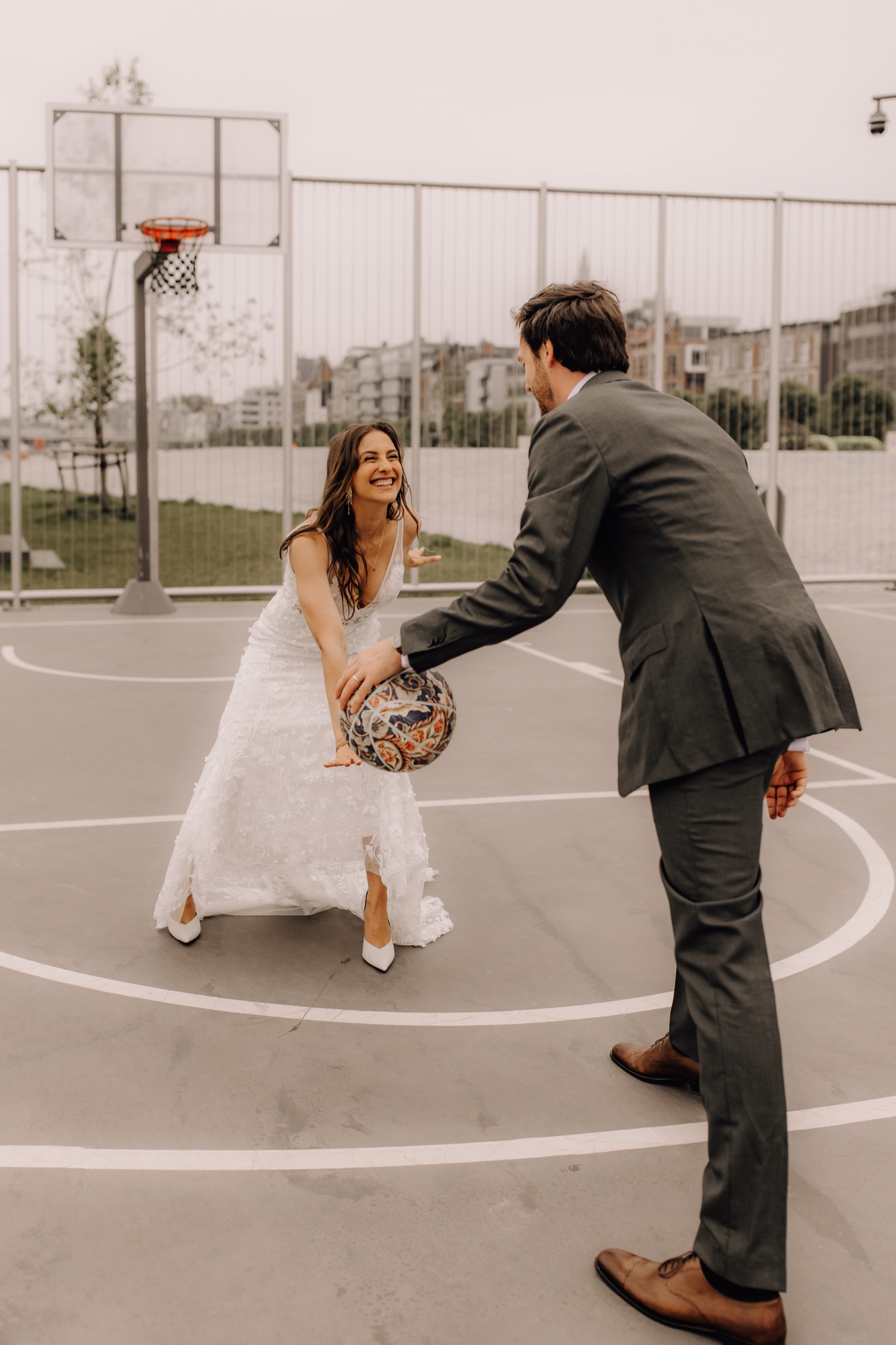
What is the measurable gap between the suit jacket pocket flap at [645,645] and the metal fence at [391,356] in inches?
441

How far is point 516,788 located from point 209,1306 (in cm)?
380

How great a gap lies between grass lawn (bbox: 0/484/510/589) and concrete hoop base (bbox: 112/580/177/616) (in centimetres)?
98

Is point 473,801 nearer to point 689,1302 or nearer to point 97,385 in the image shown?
point 689,1302

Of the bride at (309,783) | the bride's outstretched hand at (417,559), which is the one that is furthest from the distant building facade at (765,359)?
the bride at (309,783)

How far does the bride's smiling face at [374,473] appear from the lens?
3578 millimetres

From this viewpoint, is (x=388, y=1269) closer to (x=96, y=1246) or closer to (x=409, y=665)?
(x=96, y=1246)

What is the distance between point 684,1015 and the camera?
2904 millimetres

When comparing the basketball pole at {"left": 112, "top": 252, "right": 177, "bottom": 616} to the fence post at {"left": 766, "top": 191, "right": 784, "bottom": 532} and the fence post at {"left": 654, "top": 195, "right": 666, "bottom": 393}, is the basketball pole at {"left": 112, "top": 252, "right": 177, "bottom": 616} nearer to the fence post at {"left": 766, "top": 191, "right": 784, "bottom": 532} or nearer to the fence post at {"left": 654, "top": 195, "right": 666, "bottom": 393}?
the fence post at {"left": 654, "top": 195, "right": 666, "bottom": 393}

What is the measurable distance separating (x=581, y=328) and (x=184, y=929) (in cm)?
230

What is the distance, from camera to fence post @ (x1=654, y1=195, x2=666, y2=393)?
14.3 m

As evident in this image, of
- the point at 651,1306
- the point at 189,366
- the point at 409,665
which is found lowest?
the point at 651,1306

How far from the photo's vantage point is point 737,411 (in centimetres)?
1478

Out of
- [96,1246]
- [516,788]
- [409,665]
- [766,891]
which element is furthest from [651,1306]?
[516,788]

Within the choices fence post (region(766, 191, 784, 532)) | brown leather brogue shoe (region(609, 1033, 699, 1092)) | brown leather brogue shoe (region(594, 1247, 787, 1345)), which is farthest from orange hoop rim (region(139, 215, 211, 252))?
brown leather brogue shoe (region(594, 1247, 787, 1345))
